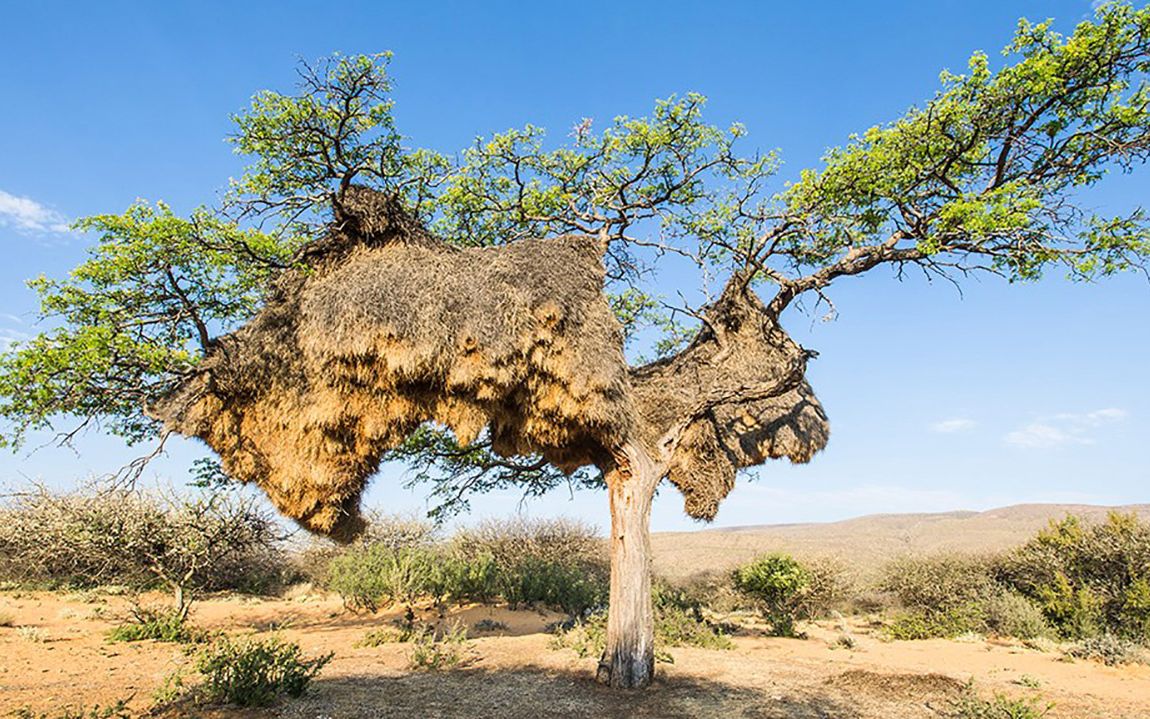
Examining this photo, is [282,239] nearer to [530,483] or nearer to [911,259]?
[530,483]

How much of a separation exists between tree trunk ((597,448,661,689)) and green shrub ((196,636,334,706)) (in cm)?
394

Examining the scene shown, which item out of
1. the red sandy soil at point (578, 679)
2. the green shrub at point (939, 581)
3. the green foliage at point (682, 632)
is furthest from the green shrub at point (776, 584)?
the green shrub at point (939, 581)

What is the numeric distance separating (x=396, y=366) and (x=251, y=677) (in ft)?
12.3

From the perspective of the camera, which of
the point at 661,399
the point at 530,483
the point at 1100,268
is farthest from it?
the point at 530,483

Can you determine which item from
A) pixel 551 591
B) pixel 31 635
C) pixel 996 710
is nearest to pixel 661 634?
pixel 551 591

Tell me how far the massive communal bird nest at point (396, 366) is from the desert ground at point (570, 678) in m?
2.85

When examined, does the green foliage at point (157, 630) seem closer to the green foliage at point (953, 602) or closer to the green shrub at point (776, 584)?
the green shrub at point (776, 584)

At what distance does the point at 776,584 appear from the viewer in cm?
1627

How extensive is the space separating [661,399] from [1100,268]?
700 cm

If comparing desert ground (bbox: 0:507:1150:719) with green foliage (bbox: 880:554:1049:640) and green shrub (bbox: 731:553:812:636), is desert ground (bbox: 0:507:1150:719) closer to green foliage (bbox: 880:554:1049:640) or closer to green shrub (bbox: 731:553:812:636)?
green foliage (bbox: 880:554:1049:640)

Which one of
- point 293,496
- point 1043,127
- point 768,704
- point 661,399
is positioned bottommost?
point 768,704

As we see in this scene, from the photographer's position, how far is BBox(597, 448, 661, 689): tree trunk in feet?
29.3

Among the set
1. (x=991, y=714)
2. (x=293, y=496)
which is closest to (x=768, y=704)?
(x=991, y=714)

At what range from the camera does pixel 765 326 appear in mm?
12258
